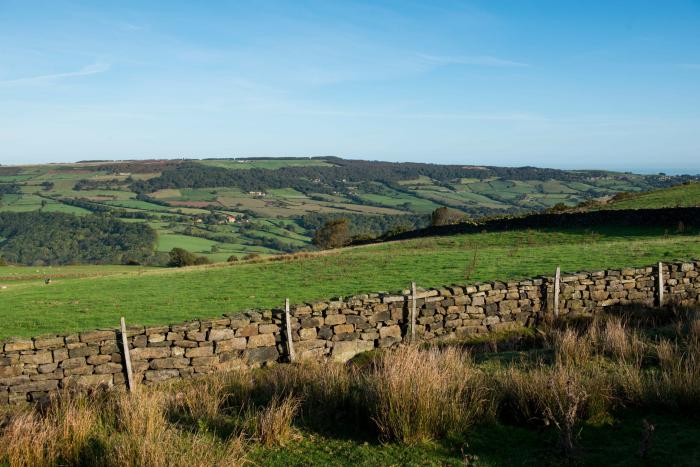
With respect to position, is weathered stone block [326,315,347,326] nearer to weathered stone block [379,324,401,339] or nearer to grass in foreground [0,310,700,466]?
weathered stone block [379,324,401,339]

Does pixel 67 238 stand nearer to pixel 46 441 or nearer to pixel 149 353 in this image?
pixel 149 353

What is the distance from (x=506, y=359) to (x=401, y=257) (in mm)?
17787

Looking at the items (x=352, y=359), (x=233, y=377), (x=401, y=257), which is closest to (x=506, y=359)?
(x=352, y=359)

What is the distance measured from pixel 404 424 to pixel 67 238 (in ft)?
378

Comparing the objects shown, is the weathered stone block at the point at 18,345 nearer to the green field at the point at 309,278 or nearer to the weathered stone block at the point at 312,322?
the weathered stone block at the point at 312,322

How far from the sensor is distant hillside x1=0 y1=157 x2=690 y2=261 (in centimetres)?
10319

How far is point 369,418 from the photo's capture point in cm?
632

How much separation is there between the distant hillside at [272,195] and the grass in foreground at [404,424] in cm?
6298

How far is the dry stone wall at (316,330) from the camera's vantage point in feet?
32.1

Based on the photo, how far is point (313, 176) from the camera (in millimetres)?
184625

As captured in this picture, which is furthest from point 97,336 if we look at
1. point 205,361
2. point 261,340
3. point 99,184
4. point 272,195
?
point 99,184

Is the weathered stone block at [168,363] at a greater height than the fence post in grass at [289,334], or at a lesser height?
lesser

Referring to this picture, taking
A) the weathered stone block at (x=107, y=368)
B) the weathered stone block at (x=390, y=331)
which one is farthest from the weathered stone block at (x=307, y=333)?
the weathered stone block at (x=107, y=368)

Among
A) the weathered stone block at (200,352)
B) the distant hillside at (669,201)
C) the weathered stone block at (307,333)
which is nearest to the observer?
the weathered stone block at (200,352)
